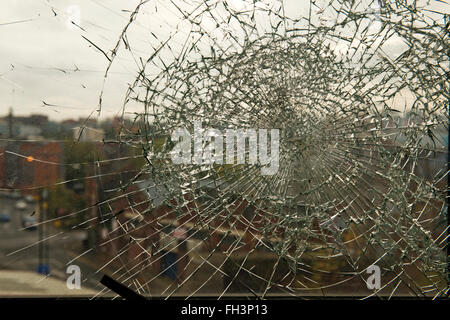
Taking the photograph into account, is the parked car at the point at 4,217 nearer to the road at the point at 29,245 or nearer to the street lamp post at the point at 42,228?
the road at the point at 29,245

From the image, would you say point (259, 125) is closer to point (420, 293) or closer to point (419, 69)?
point (419, 69)

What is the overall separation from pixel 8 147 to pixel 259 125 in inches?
38.9

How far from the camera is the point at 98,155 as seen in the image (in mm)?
1716

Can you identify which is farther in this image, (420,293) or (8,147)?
(420,293)

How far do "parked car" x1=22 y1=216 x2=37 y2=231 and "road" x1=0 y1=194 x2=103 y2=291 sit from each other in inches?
0.5

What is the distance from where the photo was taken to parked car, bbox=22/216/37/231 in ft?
5.62

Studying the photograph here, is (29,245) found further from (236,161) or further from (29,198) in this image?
(236,161)

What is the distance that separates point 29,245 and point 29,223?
9cm

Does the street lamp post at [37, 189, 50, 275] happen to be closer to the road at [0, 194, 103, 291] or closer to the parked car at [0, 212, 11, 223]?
the road at [0, 194, 103, 291]

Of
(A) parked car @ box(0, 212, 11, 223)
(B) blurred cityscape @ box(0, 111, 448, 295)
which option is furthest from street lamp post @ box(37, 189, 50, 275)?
(A) parked car @ box(0, 212, 11, 223)
